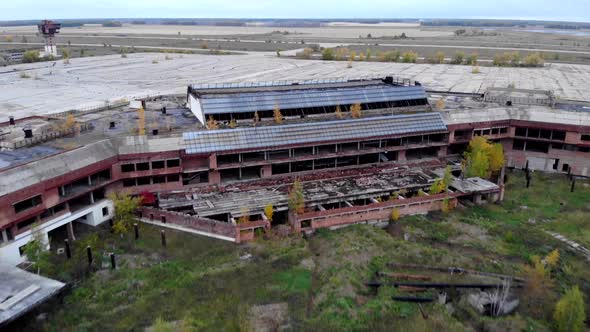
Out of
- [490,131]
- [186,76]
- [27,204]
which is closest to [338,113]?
[490,131]

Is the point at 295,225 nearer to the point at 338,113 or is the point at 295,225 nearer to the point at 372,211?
the point at 372,211

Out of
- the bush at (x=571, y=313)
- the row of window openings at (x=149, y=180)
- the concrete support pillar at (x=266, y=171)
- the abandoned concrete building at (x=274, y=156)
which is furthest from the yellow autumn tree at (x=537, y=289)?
the row of window openings at (x=149, y=180)

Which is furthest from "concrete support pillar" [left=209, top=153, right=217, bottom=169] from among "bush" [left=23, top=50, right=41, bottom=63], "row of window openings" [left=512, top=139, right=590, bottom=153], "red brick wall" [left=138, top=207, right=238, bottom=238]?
"bush" [left=23, top=50, right=41, bottom=63]

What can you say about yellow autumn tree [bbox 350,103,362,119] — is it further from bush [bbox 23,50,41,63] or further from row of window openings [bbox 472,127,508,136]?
bush [bbox 23,50,41,63]

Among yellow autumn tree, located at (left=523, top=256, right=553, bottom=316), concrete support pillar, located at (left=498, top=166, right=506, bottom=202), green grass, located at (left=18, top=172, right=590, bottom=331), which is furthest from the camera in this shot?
concrete support pillar, located at (left=498, top=166, right=506, bottom=202)

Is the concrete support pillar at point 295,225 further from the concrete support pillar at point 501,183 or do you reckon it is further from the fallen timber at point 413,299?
the concrete support pillar at point 501,183

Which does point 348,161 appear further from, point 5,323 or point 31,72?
point 31,72
